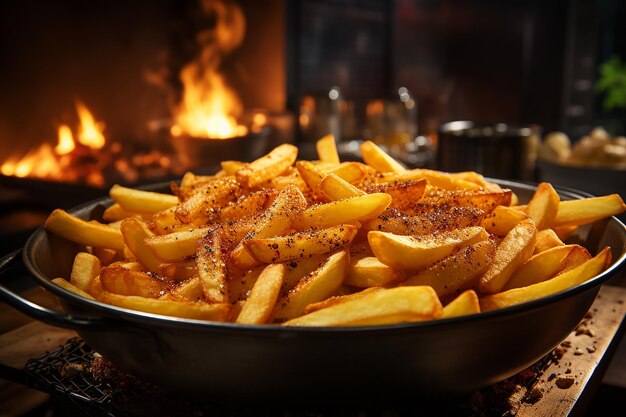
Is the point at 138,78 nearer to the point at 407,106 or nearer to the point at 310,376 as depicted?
the point at 407,106

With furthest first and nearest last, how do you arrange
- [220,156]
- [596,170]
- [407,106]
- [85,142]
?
1. [407,106]
2. [85,142]
3. [220,156]
4. [596,170]

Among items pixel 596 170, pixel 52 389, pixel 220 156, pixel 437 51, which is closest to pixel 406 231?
pixel 52 389

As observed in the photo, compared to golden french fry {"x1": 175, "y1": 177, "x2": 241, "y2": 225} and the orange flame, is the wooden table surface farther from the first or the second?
the orange flame

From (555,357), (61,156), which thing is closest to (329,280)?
(555,357)

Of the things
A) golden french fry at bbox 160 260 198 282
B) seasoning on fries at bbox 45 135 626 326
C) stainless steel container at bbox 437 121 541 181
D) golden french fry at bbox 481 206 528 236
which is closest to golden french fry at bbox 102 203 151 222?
seasoning on fries at bbox 45 135 626 326

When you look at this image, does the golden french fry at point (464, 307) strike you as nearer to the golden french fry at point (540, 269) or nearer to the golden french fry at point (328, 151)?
the golden french fry at point (540, 269)

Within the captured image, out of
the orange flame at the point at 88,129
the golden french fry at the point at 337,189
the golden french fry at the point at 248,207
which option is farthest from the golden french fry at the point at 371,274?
the orange flame at the point at 88,129

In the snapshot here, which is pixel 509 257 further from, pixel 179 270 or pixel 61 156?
pixel 61 156

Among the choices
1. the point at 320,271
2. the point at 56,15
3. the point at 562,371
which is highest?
the point at 56,15
